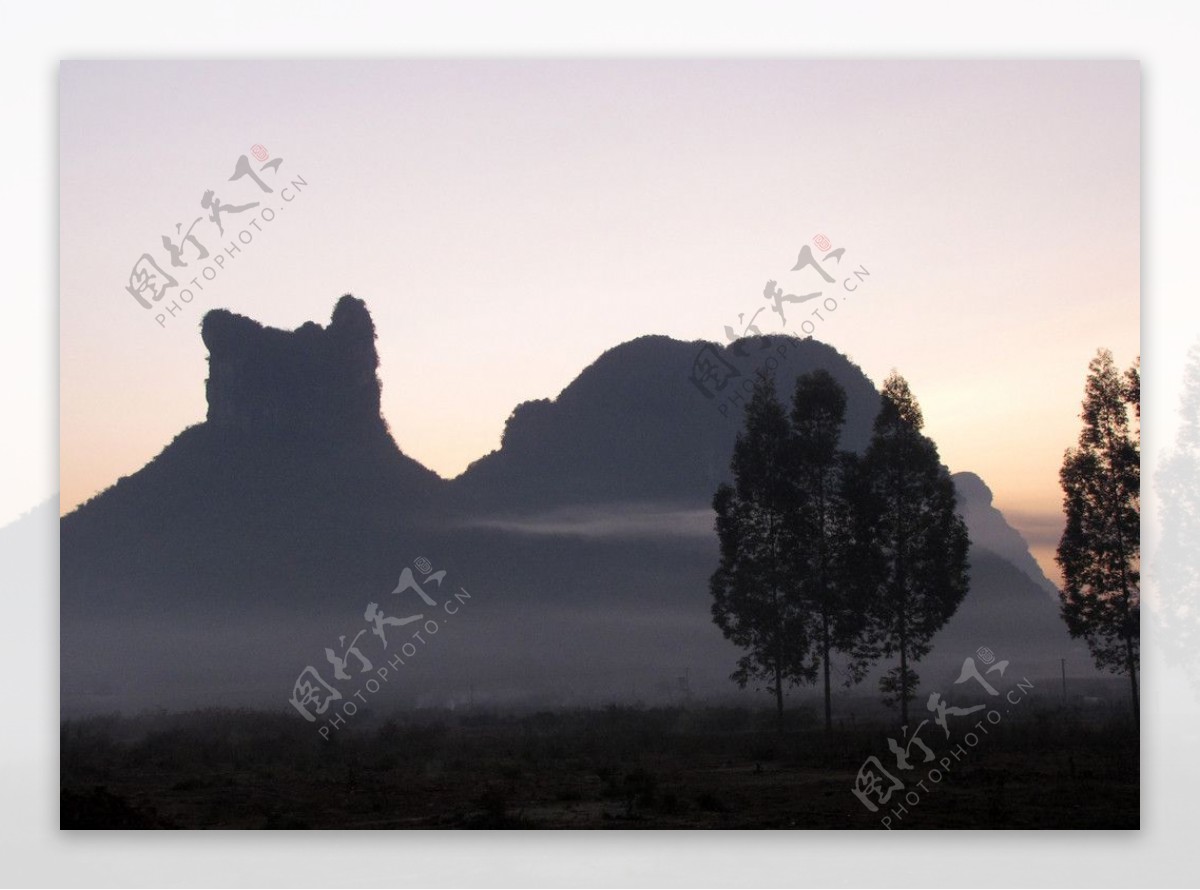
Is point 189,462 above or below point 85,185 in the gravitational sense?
below

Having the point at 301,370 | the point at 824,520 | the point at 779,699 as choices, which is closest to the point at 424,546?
the point at 301,370

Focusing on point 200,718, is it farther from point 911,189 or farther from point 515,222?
point 911,189

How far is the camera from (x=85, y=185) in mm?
10594

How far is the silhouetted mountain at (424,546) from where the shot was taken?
10555mm

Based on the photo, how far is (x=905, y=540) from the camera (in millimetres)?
11531

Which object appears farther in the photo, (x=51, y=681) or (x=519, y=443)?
(x=519, y=443)

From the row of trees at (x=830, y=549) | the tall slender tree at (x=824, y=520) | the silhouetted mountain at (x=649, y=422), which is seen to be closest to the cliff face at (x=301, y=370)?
→ the silhouetted mountain at (x=649, y=422)

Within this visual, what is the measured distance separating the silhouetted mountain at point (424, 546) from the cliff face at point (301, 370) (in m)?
0.02

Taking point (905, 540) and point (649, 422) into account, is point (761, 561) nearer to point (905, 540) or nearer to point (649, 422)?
point (905, 540)

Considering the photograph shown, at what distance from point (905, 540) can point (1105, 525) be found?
1719mm

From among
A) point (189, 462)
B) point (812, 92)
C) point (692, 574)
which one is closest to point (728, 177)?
point (812, 92)

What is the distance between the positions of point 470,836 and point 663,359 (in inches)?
170

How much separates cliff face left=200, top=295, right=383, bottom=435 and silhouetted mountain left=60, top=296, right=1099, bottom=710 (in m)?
0.02

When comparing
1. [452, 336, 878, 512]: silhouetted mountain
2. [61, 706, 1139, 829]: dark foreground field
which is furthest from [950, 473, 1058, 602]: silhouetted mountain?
[61, 706, 1139, 829]: dark foreground field
